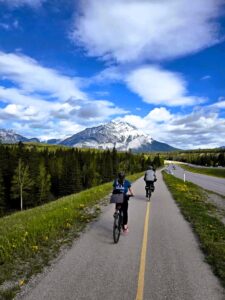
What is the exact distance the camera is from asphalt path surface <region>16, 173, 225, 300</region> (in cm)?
585

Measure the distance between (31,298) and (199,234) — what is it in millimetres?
6917

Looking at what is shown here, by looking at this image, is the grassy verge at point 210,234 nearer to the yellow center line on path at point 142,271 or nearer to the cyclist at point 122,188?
the yellow center line on path at point 142,271

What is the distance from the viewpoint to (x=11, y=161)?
213ft

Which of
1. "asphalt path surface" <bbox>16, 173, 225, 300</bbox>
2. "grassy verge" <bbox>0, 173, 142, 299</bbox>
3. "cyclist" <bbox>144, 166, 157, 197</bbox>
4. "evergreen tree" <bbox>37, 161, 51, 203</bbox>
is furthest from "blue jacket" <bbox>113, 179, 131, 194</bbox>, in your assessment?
"evergreen tree" <bbox>37, 161, 51, 203</bbox>

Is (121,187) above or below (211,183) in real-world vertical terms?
above

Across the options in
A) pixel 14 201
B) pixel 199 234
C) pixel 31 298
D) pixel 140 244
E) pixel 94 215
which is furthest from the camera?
pixel 14 201

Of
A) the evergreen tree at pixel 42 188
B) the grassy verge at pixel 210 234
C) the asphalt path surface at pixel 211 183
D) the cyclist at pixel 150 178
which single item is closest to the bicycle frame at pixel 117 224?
the grassy verge at pixel 210 234

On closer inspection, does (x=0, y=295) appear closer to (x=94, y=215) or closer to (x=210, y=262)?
(x=210, y=262)

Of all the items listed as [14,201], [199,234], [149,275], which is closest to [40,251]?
[149,275]

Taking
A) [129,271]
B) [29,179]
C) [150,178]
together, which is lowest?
[29,179]

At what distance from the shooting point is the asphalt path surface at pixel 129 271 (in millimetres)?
5848

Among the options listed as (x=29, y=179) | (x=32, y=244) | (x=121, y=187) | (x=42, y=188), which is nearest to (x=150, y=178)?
(x=121, y=187)

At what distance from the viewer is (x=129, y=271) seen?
702 centimetres

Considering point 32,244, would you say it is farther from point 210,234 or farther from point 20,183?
point 20,183
